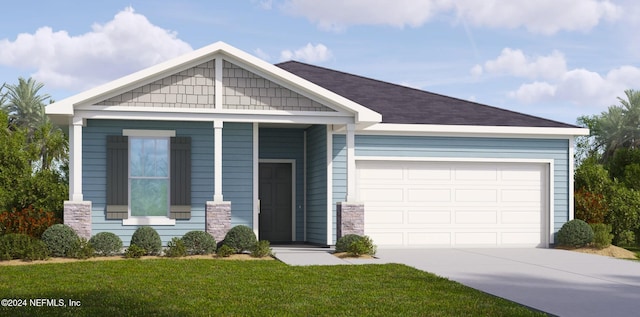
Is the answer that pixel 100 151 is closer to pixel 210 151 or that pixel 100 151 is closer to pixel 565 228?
pixel 210 151

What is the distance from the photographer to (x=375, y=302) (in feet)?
33.3

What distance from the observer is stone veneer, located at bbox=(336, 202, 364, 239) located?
17.6m

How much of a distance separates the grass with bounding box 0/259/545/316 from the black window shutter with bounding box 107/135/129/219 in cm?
326

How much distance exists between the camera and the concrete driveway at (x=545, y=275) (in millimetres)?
10289

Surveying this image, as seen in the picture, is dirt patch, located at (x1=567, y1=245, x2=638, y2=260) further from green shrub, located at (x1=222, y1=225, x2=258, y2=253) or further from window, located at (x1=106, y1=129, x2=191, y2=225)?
window, located at (x1=106, y1=129, x2=191, y2=225)

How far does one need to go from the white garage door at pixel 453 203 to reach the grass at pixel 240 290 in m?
5.18

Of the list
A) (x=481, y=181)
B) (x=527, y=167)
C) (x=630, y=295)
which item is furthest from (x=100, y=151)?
(x=630, y=295)

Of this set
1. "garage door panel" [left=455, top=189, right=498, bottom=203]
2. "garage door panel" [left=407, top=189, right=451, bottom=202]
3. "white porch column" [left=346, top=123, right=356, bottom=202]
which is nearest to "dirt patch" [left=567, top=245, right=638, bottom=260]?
"garage door panel" [left=455, top=189, right=498, bottom=203]

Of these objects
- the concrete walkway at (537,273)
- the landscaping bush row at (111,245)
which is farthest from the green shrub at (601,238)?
the landscaping bush row at (111,245)

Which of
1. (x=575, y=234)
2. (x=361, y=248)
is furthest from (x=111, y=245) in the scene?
(x=575, y=234)

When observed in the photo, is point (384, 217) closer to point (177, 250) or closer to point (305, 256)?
point (305, 256)

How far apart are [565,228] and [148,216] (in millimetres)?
10041

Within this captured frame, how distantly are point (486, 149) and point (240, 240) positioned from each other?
22.9ft

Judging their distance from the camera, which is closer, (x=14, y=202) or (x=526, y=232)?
(x=526, y=232)
